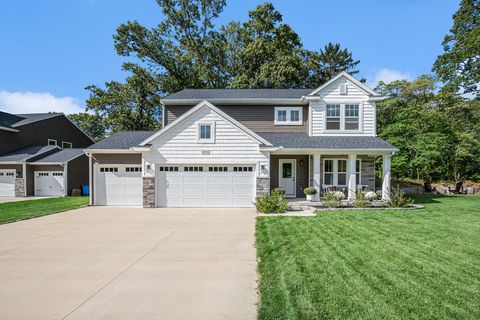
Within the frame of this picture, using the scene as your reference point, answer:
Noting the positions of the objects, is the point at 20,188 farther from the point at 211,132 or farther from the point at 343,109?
the point at 343,109

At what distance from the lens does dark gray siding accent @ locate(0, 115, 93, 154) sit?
2319cm

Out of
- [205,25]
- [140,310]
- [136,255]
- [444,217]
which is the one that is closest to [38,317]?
[140,310]

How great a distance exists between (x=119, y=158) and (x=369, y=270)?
1336 centimetres

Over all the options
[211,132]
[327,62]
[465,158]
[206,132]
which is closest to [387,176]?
[211,132]

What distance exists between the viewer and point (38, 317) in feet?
12.2

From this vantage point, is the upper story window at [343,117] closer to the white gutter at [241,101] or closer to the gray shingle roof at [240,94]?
the white gutter at [241,101]

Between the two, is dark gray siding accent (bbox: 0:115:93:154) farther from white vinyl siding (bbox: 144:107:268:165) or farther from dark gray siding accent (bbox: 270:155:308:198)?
dark gray siding accent (bbox: 270:155:308:198)

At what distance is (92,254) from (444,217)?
40.4 feet

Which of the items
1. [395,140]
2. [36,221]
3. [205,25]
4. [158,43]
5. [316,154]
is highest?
[205,25]

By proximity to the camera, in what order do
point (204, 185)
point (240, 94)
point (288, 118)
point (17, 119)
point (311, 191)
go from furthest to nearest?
point (17, 119) → point (240, 94) → point (288, 118) → point (311, 191) → point (204, 185)

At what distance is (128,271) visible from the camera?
209 inches

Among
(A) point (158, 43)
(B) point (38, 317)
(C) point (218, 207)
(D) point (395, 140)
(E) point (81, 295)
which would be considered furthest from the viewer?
(A) point (158, 43)

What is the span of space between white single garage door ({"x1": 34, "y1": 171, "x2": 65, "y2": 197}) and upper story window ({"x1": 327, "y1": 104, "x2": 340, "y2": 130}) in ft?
68.6

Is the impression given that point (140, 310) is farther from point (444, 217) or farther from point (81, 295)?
point (444, 217)
